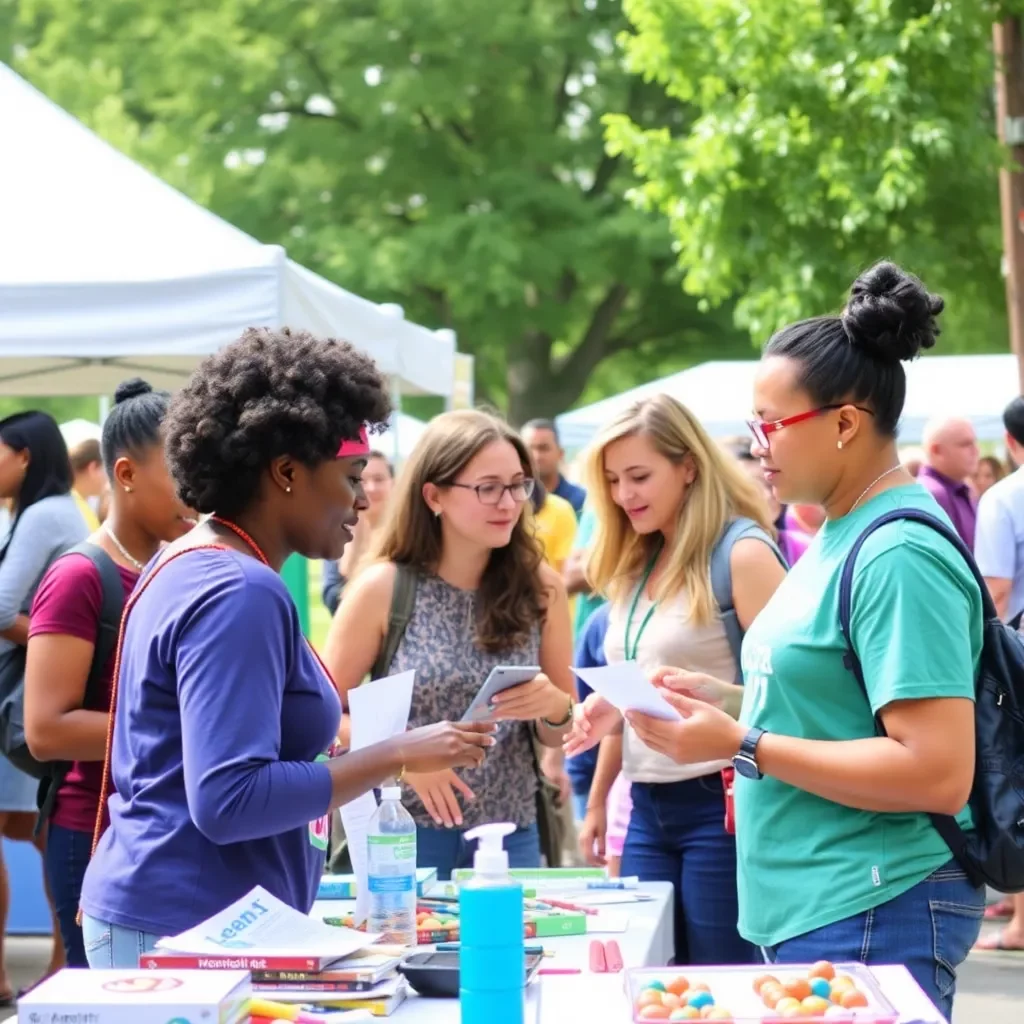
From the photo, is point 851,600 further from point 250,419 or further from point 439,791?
point 439,791

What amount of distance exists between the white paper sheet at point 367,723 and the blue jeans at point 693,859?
0.86 meters

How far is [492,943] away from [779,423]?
94 cm

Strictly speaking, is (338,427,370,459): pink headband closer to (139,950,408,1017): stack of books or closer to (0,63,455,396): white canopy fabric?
(139,950,408,1017): stack of books

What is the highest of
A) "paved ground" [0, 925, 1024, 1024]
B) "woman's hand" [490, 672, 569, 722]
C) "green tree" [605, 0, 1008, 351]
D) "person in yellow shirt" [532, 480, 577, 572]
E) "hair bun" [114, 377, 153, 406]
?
"green tree" [605, 0, 1008, 351]

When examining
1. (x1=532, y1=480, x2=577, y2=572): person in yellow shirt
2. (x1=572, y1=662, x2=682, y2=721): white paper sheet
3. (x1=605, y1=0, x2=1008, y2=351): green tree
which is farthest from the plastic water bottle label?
(x1=605, y1=0, x2=1008, y2=351): green tree

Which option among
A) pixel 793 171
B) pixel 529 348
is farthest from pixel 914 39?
pixel 529 348

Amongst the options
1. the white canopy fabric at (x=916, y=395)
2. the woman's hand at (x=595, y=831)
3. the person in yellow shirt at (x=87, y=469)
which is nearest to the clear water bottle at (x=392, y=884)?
the woman's hand at (x=595, y=831)

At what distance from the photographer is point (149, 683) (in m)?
2.31

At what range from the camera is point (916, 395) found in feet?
49.5

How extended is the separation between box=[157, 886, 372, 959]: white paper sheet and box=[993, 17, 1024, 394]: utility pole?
28.1 feet

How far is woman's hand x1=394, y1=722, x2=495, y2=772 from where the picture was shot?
8.02 ft

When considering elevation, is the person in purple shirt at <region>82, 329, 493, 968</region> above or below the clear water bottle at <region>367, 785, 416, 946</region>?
above

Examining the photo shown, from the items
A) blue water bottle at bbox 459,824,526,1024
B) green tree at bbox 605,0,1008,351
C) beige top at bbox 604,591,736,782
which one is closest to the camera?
blue water bottle at bbox 459,824,526,1024

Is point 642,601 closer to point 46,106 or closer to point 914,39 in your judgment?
point 46,106
